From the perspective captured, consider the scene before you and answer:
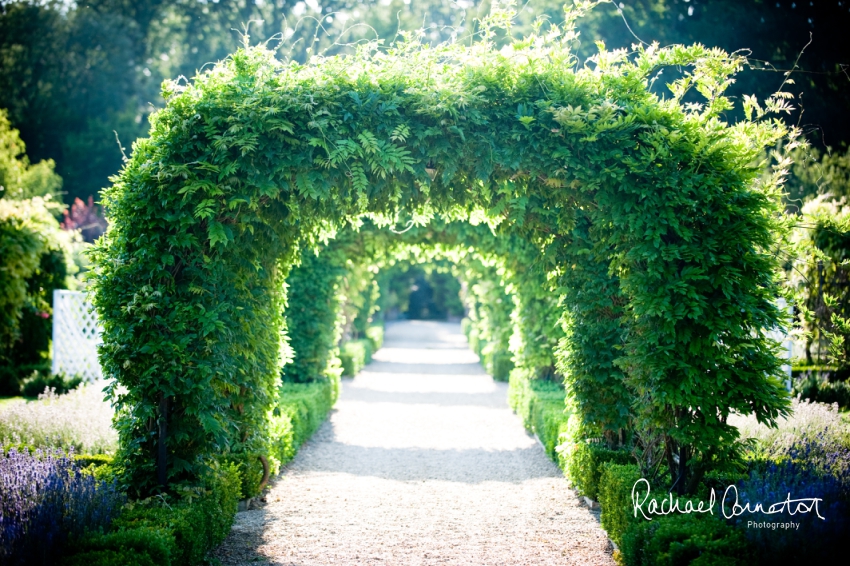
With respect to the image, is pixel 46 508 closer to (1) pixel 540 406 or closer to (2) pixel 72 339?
(1) pixel 540 406

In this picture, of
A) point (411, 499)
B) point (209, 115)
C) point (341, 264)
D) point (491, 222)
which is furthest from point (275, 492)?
point (341, 264)

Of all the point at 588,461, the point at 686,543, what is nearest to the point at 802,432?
the point at 588,461

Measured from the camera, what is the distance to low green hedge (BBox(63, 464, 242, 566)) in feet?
11.6

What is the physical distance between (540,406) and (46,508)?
646 centimetres

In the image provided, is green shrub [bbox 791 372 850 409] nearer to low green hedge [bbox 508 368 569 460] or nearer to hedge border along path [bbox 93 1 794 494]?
low green hedge [bbox 508 368 569 460]

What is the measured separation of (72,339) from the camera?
1098cm

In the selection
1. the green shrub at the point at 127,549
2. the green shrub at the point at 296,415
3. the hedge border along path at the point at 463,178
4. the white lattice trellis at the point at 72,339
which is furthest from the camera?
the white lattice trellis at the point at 72,339

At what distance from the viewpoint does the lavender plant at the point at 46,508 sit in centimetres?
347

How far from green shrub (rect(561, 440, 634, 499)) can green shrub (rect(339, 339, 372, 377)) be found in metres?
9.52

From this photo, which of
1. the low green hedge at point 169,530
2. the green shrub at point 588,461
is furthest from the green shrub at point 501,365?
the low green hedge at point 169,530

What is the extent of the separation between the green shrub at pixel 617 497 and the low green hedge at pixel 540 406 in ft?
4.80

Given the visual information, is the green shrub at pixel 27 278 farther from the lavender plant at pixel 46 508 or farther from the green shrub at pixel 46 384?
the lavender plant at pixel 46 508

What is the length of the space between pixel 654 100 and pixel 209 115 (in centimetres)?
310
